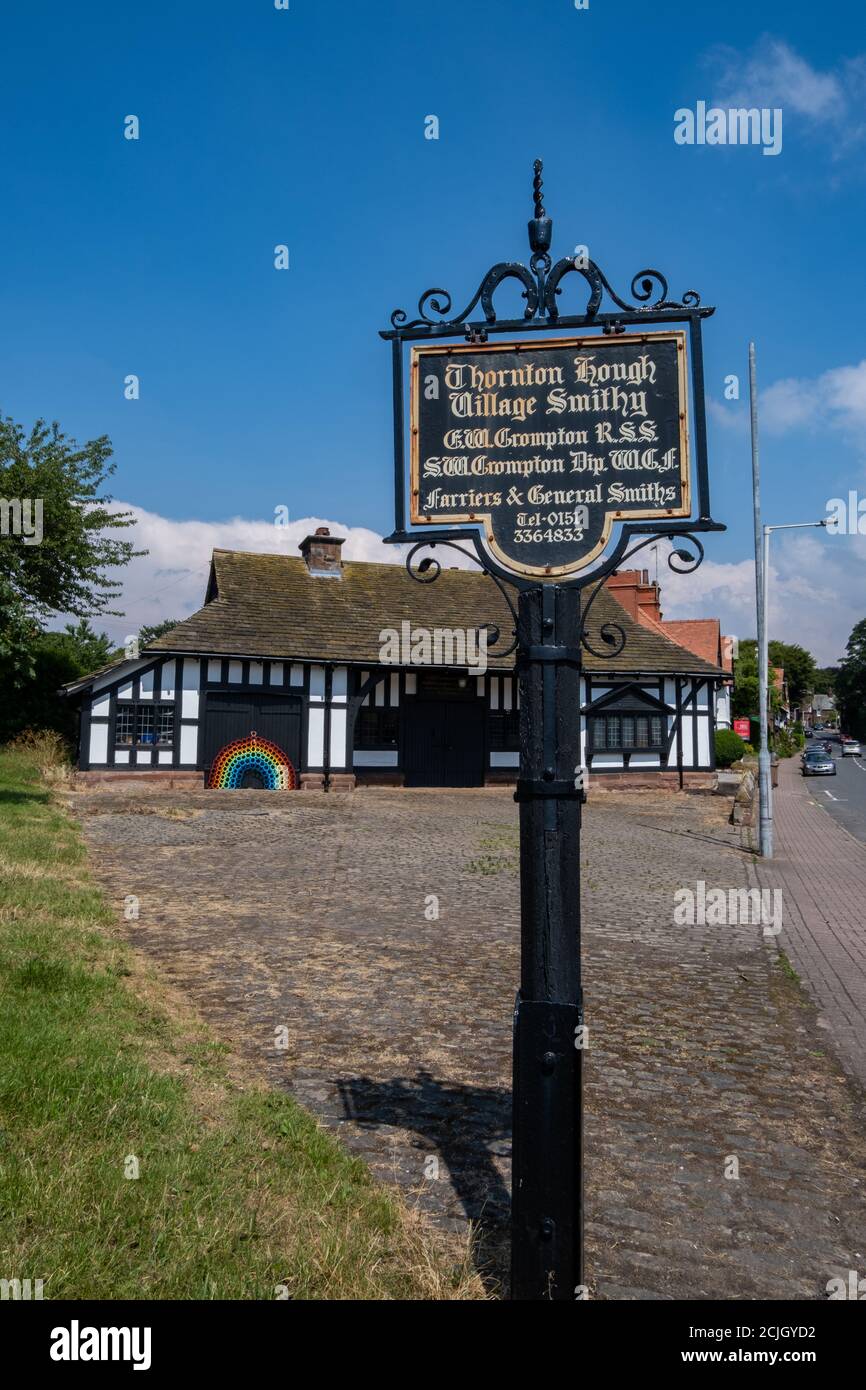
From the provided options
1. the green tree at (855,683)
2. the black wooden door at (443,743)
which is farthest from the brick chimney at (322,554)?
the green tree at (855,683)

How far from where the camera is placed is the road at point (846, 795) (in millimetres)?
24286

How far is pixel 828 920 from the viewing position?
1070cm

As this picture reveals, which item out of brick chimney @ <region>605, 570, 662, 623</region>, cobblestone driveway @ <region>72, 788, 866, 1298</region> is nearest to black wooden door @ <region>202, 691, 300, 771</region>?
cobblestone driveway @ <region>72, 788, 866, 1298</region>

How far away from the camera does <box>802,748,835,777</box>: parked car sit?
46.6 meters

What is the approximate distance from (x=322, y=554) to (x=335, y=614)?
322cm

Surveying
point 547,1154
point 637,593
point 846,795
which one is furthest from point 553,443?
point 846,795

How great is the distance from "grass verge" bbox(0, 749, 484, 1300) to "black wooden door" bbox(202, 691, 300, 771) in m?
17.7

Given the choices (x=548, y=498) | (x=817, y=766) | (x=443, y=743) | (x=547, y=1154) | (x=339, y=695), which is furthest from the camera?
(x=817, y=766)

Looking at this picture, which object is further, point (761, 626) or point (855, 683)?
point (855, 683)

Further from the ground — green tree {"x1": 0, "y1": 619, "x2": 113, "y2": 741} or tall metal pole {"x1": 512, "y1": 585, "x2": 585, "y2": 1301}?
green tree {"x1": 0, "y1": 619, "x2": 113, "y2": 741}

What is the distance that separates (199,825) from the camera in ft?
55.5

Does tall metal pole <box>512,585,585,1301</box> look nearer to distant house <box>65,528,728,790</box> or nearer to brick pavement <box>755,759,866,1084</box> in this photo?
brick pavement <box>755,759,866,1084</box>

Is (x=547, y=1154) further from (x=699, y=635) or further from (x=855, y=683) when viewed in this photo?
(x=855, y=683)
